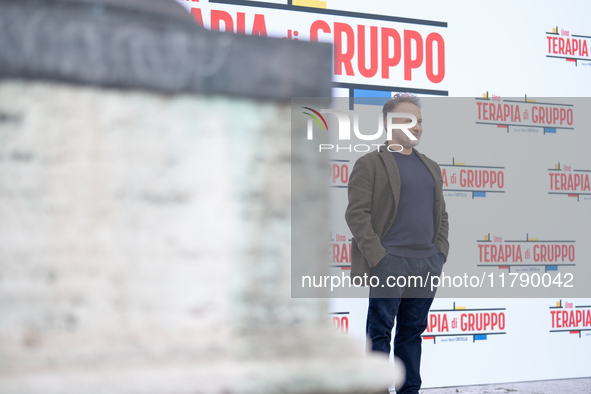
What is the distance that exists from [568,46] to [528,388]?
2.80 m

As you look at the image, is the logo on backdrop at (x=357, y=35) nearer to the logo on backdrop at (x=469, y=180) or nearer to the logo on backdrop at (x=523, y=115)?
the logo on backdrop at (x=523, y=115)

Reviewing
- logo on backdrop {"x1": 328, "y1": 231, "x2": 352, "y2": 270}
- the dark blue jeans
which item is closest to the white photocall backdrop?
logo on backdrop {"x1": 328, "y1": 231, "x2": 352, "y2": 270}

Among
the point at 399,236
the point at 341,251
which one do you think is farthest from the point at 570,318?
the point at 399,236

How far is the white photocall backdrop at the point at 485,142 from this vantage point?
3811mm

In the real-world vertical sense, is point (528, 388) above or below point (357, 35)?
below

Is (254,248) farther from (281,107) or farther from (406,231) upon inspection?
(406,231)

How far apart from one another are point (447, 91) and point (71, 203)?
3.38m

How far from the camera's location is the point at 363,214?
2730 mm

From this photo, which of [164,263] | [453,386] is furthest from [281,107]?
[453,386]

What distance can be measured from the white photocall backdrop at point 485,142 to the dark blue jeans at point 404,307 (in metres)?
0.88

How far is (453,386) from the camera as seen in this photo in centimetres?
389

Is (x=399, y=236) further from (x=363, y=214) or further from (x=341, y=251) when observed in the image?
(x=341, y=251)

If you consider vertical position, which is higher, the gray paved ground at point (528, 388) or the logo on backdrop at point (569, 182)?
the logo on backdrop at point (569, 182)

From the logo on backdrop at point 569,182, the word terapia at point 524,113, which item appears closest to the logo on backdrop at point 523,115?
the word terapia at point 524,113
